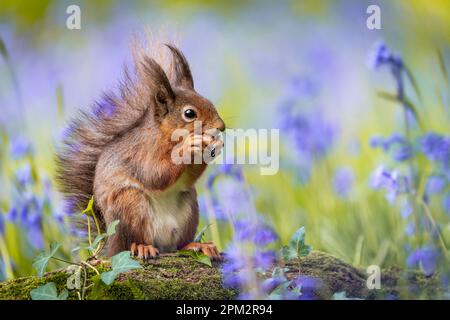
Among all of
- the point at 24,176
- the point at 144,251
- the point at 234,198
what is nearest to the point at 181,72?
the point at 234,198

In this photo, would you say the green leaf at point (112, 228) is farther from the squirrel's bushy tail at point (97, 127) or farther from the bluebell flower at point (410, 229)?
the bluebell flower at point (410, 229)

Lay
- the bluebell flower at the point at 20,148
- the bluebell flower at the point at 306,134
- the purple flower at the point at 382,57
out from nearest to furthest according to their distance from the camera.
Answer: the purple flower at the point at 382,57 → the bluebell flower at the point at 20,148 → the bluebell flower at the point at 306,134

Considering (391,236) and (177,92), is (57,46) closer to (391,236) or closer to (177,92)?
(177,92)

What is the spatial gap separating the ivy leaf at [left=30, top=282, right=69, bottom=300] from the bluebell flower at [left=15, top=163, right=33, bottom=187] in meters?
0.67

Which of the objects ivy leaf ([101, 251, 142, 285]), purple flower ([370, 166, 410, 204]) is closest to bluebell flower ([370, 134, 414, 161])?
purple flower ([370, 166, 410, 204])

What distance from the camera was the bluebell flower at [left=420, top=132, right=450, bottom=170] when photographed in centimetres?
233

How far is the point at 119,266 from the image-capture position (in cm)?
168

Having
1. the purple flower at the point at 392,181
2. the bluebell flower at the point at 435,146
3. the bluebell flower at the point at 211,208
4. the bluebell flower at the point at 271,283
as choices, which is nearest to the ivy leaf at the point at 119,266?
the bluebell flower at the point at 271,283

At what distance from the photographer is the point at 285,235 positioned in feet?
7.79

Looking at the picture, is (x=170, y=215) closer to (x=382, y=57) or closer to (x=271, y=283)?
(x=271, y=283)

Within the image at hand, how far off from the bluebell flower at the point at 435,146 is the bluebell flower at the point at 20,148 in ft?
3.83

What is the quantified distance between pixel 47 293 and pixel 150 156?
1.27 ft

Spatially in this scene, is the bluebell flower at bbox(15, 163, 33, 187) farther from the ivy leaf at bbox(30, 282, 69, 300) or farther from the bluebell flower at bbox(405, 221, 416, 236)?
the bluebell flower at bbox(405, 221, 416, 236)

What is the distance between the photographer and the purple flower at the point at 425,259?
2094 millimetres
